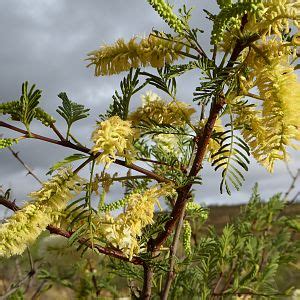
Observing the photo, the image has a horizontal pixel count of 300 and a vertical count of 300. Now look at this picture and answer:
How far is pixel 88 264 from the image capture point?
2.53 metres

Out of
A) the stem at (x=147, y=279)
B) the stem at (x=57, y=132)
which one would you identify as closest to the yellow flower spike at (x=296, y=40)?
the stem at (x=57, y=132)

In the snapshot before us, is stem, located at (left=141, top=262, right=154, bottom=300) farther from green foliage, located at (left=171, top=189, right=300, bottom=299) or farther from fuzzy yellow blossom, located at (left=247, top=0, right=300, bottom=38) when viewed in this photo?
fuzzy yellow blossom, located at (left=247, top=0, right=300, bottom=38)

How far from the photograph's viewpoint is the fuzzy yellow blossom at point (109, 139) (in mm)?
945

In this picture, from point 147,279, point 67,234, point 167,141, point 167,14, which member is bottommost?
point 147,279

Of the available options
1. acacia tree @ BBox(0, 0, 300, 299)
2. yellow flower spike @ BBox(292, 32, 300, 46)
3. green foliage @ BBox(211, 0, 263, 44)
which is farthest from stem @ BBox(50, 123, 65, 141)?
yellow flower spike @ BBox(292, 32, 300, 46)

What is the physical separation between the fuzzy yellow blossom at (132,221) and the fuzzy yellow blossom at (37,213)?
11cm

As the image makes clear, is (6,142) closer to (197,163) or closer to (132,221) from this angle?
(132,221)

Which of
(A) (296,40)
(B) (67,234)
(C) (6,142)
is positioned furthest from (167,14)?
(B) (67,234)

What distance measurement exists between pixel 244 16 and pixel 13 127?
0.50m

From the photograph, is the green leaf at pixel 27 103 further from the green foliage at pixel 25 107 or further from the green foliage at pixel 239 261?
the green foliage at pixel 239 261

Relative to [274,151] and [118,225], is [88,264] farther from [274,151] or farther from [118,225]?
[274,151]

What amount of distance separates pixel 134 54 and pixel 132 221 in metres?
0.36

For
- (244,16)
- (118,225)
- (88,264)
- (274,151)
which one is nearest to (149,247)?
(118,225)

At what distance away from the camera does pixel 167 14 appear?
1020 millimetres
